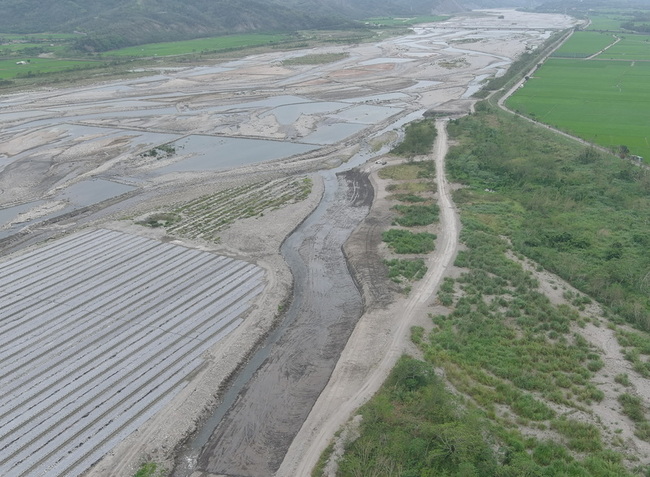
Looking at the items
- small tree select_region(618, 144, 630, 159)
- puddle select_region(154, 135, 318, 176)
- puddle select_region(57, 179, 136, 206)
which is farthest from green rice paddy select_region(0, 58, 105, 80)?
small tree select_region(618, 144, 630, 159)

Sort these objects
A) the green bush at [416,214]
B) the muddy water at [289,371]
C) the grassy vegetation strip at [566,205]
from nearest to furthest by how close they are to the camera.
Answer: the muddy water at [289,371], the grassy vegetation strip at [566,205], the green bush at [416,214]

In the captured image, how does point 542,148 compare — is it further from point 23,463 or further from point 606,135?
point 23,463

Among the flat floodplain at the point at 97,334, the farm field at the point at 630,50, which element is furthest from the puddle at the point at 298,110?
the farm field at the point at 630,50

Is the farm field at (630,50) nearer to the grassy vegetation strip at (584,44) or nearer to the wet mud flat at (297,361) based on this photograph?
the grassy vegetation strip at (584,44)

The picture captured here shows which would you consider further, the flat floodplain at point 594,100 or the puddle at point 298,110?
the puddle at point 298,110

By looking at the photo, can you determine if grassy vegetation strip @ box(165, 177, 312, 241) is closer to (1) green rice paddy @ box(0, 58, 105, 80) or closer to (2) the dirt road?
(2) the dirt road

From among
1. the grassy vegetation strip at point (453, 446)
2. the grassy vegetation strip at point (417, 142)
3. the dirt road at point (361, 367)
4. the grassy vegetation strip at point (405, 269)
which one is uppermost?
the grassy vegetation strip at point (453, 446)
